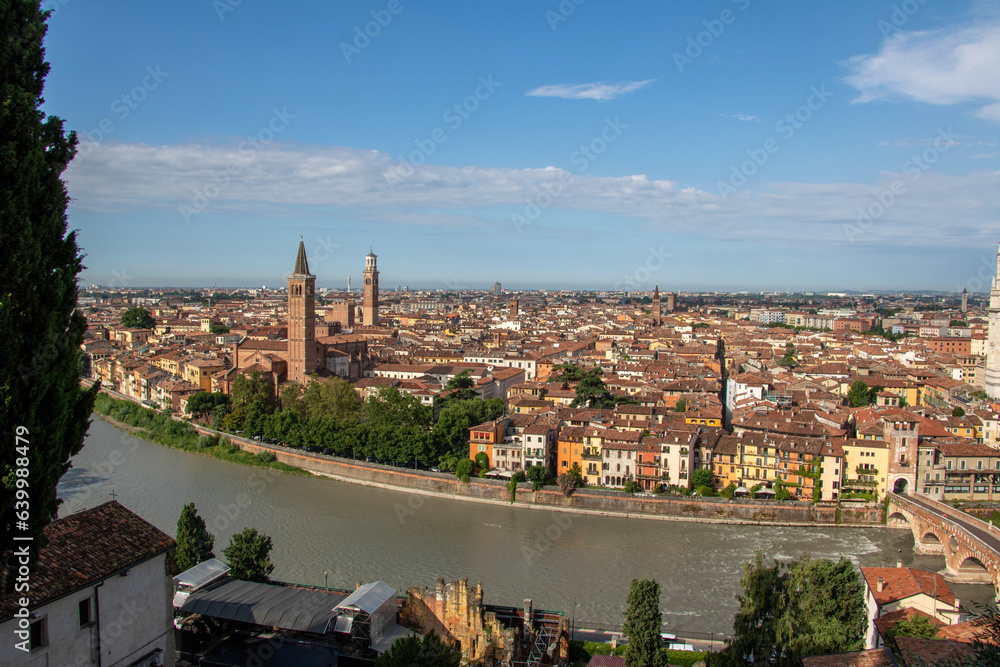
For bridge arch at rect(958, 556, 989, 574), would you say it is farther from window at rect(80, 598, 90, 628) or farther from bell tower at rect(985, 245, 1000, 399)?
bell tower at rect(985, 245, 1000, 399)

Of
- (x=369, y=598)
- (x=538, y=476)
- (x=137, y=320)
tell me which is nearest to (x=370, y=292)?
(x=137, y=320)

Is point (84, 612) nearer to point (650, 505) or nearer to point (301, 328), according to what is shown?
point (650, 505)

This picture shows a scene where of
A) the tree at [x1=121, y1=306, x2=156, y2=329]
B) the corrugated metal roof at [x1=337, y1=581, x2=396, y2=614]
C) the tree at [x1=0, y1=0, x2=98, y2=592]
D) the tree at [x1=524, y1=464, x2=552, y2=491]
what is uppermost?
the tree at [x1=0, y1=0, x2=98, y2=592]

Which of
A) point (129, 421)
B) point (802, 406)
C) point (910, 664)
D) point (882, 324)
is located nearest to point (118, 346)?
point (129, 421)

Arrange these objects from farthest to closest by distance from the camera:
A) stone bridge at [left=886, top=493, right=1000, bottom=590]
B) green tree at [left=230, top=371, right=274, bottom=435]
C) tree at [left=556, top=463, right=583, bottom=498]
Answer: green tree at [left=230, top=371, right=274, bottom=435] → tree at [left=556, top=463, right=583, bottom=498] → stone bridge at [left=886, top=493, right=1000, bottom=590]

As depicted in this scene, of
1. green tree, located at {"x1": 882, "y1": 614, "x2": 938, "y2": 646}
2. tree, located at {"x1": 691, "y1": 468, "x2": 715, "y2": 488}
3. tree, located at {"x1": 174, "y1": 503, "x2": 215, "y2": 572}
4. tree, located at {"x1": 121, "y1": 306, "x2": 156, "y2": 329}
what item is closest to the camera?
green tree, located at {"x1": 882, "y1": 614, "x2": 938, "y2": 646}

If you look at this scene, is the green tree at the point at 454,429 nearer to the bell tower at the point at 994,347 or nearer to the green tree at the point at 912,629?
the green tree at the point at 912,629

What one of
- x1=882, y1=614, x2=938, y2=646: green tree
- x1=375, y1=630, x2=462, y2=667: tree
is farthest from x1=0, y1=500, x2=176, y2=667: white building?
x1=882, y1=614, x2=938, y2=646: green tree
